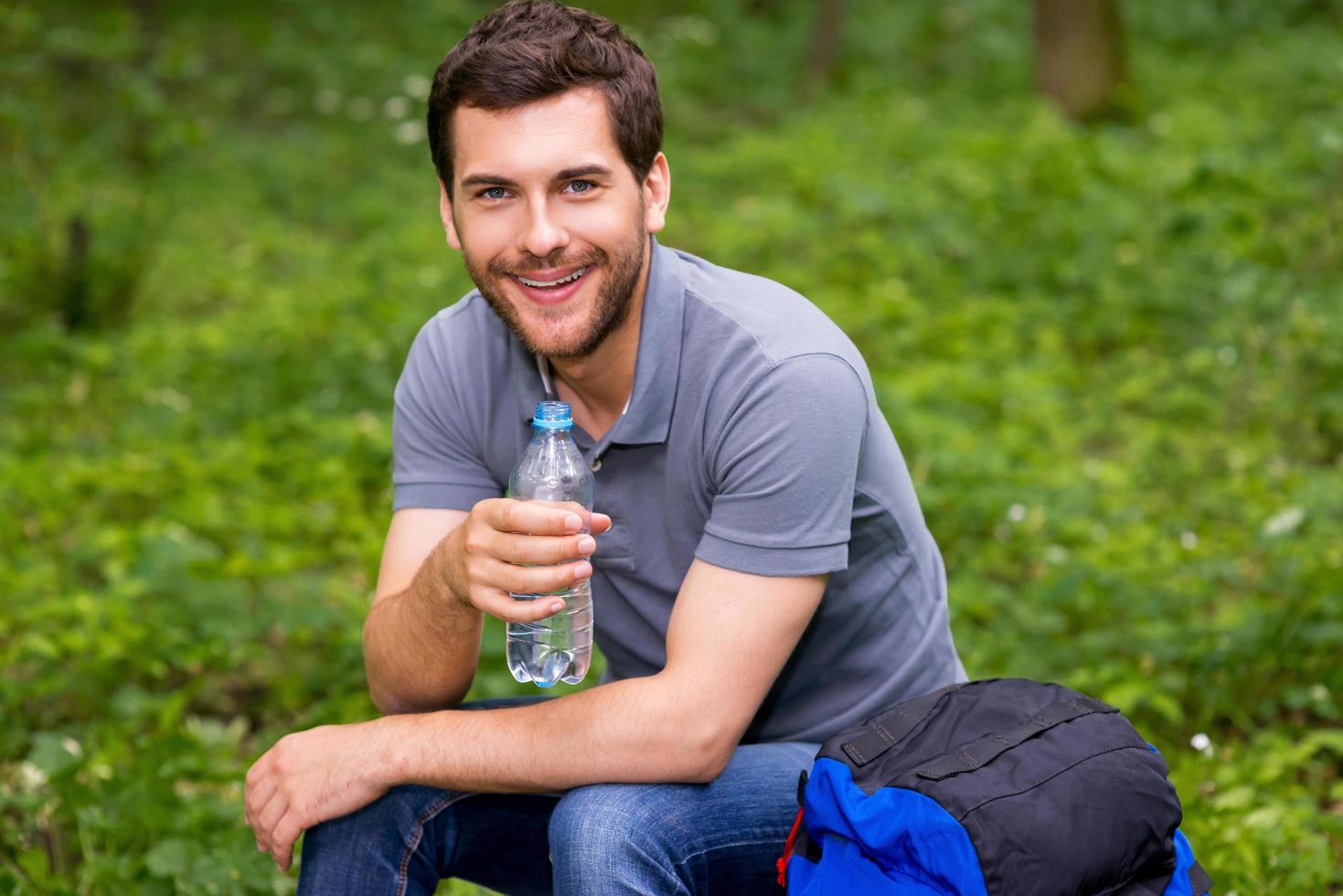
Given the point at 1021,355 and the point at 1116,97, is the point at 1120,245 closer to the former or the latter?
the point at 1021,355

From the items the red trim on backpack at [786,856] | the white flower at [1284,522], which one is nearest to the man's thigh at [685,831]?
the red trim on backpack at [786,856]

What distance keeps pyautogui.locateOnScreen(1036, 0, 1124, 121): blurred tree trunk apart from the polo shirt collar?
294 inches

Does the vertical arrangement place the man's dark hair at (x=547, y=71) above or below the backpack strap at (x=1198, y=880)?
above

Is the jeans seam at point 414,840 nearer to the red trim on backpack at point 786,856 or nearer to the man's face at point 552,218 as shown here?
the red trim on backpack at point 786,856

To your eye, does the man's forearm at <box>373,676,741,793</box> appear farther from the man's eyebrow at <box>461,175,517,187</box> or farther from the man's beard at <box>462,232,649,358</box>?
the man's eyebrow at <box>461,175,517,187</box>

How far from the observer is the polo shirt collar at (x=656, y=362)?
7.31ft

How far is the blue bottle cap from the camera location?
2.07 meters

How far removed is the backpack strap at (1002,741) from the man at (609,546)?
1.08 feet

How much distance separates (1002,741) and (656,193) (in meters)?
1.14

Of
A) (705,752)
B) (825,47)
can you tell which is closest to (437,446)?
(705,752)

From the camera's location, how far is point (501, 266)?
2283mm

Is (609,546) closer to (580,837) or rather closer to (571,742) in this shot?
(571,742)

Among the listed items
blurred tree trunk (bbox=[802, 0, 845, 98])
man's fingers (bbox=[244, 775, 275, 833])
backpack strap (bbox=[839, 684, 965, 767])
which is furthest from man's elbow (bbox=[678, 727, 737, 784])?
blurred tree trunk (bbox=[802, 0, 845, 98])

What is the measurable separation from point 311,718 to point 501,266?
1.54 m
